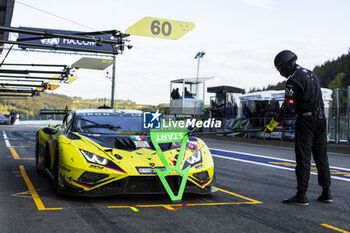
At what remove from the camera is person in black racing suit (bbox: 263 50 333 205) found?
5.39m

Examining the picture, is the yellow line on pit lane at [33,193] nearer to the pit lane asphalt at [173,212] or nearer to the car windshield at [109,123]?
the pit lane asphalt at [173,212]

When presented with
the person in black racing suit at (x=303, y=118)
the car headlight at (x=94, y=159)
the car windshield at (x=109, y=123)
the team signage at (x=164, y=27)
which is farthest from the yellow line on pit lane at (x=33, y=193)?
the team signage at (x=164, y=27)

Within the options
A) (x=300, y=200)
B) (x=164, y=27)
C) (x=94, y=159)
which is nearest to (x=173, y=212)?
(x=94, y=159)

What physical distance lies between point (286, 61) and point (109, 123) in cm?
277

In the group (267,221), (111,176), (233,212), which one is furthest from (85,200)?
(267,221)

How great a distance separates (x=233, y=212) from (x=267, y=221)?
1.65 ft

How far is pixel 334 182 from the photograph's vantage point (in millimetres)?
7742

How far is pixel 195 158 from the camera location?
18.4 ft

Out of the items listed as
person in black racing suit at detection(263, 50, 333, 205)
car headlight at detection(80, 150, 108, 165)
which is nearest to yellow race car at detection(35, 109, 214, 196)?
car headlight at detection(80, 150, 108, 165)

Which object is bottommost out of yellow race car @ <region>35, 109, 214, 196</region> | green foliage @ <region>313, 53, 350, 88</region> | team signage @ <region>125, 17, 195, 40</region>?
yellow race car @ <region>35, 109, 214, 196</region>

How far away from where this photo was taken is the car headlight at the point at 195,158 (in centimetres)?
550

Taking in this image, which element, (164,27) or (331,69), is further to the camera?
(331,69)

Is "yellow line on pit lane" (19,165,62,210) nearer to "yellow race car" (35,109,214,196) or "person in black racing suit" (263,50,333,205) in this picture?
"yellow race car" (35,109,214,196)

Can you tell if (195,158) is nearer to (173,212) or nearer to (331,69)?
(173,212)
